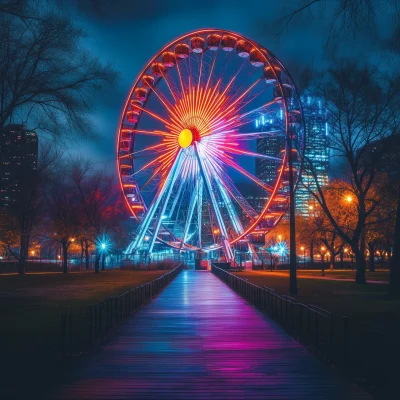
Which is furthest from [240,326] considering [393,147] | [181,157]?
[181,157]

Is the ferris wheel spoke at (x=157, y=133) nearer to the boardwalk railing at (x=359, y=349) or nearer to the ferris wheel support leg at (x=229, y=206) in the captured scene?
the ferris wheel support leg at (x=229, y=206)

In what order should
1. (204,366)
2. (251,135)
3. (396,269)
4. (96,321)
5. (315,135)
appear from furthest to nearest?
(251,135) → (315,135) → (396,269) → (96,321) → (204,366)

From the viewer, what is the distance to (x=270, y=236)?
9512cm

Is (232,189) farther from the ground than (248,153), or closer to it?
closer to it

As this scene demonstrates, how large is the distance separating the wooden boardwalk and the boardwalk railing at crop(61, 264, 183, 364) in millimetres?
376

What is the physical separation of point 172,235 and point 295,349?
161 feet

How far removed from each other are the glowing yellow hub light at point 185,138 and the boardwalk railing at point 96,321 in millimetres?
19195

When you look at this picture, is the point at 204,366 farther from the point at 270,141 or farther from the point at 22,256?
the point at 22,256

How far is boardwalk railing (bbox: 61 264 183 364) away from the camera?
35.4ft

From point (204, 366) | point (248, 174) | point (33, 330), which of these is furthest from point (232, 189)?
point (204, 366)

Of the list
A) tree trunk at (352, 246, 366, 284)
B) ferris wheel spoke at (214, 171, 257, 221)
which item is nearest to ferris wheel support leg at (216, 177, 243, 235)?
ferris wheel spoke at (214, 171, 257, 221)

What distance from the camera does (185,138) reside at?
45094 millimetres

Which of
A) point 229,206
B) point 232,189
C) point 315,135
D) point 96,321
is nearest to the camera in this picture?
point 96,321

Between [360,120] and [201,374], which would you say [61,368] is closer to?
[201,374]
